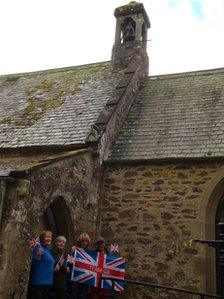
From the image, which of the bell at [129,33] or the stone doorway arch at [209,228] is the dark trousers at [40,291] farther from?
the bell at [129,33]

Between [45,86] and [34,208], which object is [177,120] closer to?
[45,86]

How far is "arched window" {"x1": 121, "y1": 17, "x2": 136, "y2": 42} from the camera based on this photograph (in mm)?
15961

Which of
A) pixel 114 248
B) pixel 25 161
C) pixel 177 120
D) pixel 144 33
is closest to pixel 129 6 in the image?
pixel 144 33

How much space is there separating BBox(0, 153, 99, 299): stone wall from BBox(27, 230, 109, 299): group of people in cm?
32

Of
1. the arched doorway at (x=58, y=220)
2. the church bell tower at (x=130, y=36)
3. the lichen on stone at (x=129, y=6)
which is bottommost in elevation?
the arched doorway at (x=58, y=220)

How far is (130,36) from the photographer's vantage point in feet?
52.4

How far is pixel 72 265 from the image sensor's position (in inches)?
329

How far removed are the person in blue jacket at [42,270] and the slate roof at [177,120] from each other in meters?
4.22

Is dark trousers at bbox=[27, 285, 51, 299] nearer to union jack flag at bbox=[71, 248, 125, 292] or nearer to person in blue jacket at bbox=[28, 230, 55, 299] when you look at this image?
person in blue jacket at bbox=[28, 230, 55, 299]

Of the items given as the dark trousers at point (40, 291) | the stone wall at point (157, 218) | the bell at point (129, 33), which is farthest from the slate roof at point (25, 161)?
the bell at point (129, 33)

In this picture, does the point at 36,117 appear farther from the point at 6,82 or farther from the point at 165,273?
the point at 165,273

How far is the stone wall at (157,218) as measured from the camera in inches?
389

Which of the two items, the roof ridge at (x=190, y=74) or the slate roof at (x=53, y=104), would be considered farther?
the roof ridge at (x=190, y=74)

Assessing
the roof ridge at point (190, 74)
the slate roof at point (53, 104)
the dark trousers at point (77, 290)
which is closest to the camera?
the dark trousers at point (77, 290)
